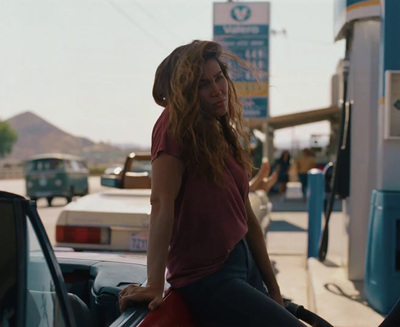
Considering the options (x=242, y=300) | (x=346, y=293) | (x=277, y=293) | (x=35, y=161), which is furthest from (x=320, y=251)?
(x=35, y=161)

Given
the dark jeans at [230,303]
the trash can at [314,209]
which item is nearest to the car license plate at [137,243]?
the trash can at [314,209]

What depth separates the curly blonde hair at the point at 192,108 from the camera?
7.56 ft

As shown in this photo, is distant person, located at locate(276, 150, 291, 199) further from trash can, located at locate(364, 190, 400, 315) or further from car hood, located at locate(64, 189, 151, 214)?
trash can, located at locate(364, 190, 400, 315)

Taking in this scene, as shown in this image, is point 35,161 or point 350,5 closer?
point 350,5

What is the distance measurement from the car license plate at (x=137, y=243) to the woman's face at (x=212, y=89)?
364 cm

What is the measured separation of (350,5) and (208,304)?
523 cm

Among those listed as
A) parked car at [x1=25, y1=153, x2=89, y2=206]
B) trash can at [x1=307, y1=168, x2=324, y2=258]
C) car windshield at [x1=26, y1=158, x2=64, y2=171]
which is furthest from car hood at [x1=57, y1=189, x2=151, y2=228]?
car windshield at [x1=26, y1=158, x2=64, y2=171]

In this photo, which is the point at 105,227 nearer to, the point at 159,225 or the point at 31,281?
the point at 159,225

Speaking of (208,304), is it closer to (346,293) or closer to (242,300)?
(242,300)

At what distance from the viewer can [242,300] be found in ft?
7.39

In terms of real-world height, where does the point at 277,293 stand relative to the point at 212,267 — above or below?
below

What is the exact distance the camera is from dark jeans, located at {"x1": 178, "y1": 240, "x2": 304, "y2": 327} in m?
2.26

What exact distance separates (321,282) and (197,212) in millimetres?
4830

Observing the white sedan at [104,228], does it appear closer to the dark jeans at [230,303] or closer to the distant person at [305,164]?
the dark jeans at [230,303]
